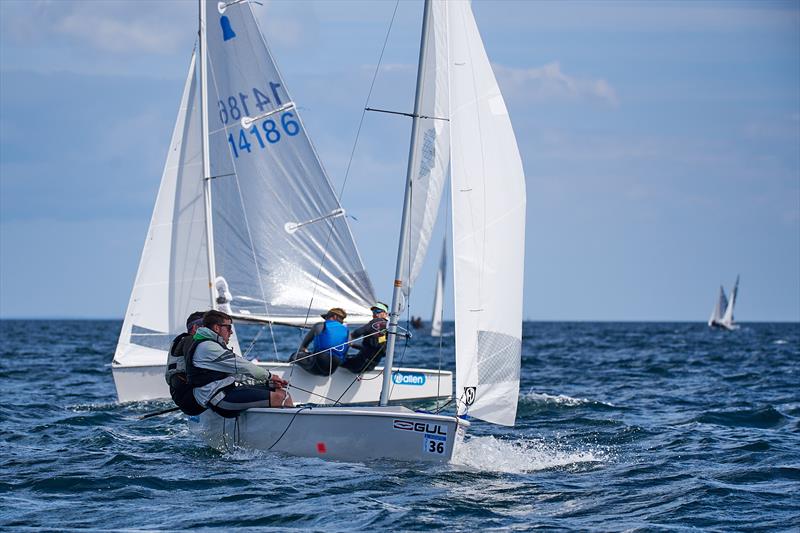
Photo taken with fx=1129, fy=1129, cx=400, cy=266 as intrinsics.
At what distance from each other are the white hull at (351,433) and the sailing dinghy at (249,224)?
15.8ft

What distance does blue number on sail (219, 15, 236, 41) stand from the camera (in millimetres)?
15055

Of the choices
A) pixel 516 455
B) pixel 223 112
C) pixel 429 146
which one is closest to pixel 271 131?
pixel 223 112

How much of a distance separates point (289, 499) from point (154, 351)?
724 centimetres

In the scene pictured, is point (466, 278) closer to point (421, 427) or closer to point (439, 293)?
point (421, 427)

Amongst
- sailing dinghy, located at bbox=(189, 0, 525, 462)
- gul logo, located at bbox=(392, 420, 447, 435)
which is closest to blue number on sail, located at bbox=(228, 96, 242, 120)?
sailing dinghy, located at bbox=(189, 0, 525, 462)

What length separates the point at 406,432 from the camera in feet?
30.7

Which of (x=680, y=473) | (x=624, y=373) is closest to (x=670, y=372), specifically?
(x=624, y=373)

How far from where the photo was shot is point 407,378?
47.3ft

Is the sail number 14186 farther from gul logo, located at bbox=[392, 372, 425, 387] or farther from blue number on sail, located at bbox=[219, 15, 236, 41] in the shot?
gul logo, located at bbox=[392, 372, 425, 387]

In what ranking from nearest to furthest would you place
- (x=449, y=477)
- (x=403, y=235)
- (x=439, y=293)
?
(x=449, y=477), (x=403, y=235), (x=439, y=293)

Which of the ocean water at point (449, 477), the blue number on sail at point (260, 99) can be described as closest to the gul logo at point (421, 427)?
the ocean water at point (449, 477)

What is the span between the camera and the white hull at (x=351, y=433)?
933 cm

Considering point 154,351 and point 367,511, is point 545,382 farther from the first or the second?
point 367,511

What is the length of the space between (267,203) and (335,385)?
2771 mm
